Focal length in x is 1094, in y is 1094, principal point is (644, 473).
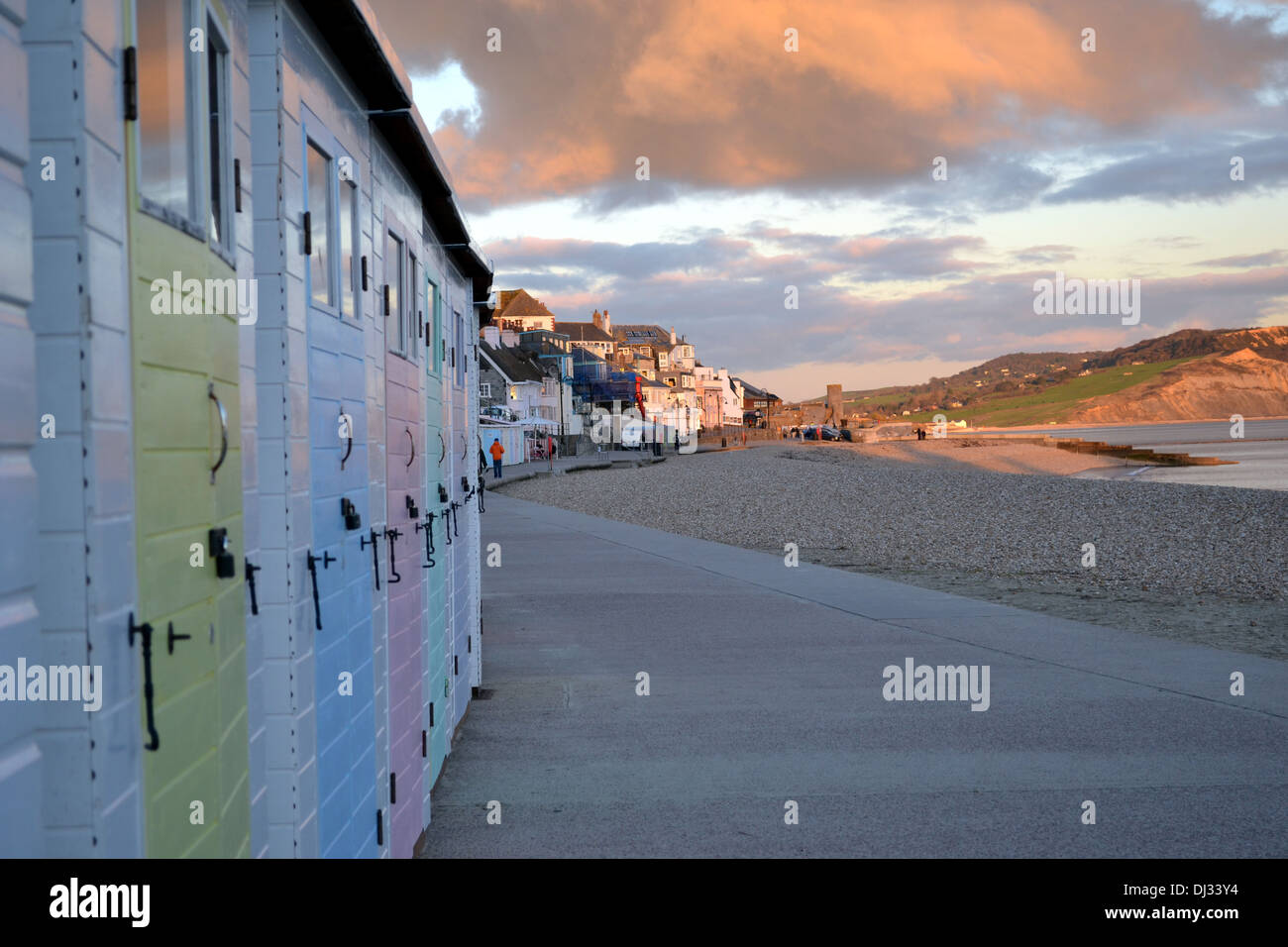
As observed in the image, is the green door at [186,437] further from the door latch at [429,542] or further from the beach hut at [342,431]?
the door latch at [429,542]

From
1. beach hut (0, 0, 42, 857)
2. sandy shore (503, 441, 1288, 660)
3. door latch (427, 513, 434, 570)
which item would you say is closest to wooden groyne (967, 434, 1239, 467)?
sandy shore (503, 441, 1288, 660)

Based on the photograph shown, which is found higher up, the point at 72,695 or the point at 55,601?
the point at 55,601

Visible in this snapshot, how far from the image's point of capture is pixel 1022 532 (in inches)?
857

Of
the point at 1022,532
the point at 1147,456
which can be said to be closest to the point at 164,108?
the point at 1022,532

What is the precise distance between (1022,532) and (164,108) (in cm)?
2109

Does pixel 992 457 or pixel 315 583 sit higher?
pixel 315 583

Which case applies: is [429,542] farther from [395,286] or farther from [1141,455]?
[1141,455]

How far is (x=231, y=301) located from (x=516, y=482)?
138 feet

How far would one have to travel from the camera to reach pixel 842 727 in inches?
316

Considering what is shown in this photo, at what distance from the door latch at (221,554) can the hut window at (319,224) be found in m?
1.45

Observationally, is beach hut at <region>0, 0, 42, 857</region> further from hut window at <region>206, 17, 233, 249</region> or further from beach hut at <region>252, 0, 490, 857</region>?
beach hut at <region>252, 0, 490, 857</region>
